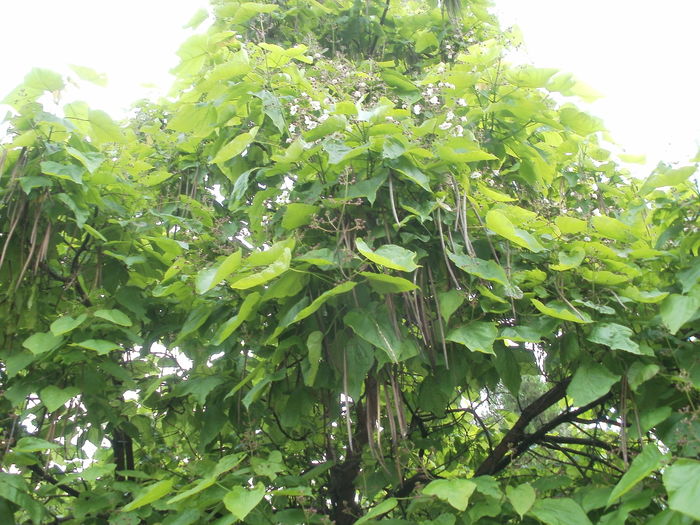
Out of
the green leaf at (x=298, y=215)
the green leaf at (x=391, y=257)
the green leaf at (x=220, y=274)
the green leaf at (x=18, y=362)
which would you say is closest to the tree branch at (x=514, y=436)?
the green leaf at (x=391, y=257)

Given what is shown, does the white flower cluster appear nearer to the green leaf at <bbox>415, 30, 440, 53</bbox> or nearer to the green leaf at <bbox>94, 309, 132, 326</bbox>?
the green leaf at <bbox>94, 309, 132, 326</bbox>

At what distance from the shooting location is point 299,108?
166 centimetres

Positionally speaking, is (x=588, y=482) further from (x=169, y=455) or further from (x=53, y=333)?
(x=53, y=333)

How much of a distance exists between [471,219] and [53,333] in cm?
104

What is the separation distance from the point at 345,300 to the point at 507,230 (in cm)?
39

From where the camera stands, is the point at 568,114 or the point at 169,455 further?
the point at 169,455

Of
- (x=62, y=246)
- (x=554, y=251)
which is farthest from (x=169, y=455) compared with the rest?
(x=554, y=251)

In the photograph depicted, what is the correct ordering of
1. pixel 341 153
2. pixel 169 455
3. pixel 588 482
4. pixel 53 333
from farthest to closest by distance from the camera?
pixel 169 455, pixel 588 482, pixel 53 333, pixel 341 153

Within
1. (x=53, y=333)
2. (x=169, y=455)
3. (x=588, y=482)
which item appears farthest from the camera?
(x=169, y=455)

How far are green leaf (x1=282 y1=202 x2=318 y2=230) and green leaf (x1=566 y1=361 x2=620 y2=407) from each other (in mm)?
676

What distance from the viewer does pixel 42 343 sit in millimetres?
1502

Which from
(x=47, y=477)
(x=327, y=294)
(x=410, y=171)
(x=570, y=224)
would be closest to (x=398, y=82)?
(x=410, y=171)

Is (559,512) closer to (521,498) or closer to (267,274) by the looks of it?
(521,498)

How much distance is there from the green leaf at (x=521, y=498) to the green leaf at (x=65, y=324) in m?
1.04
